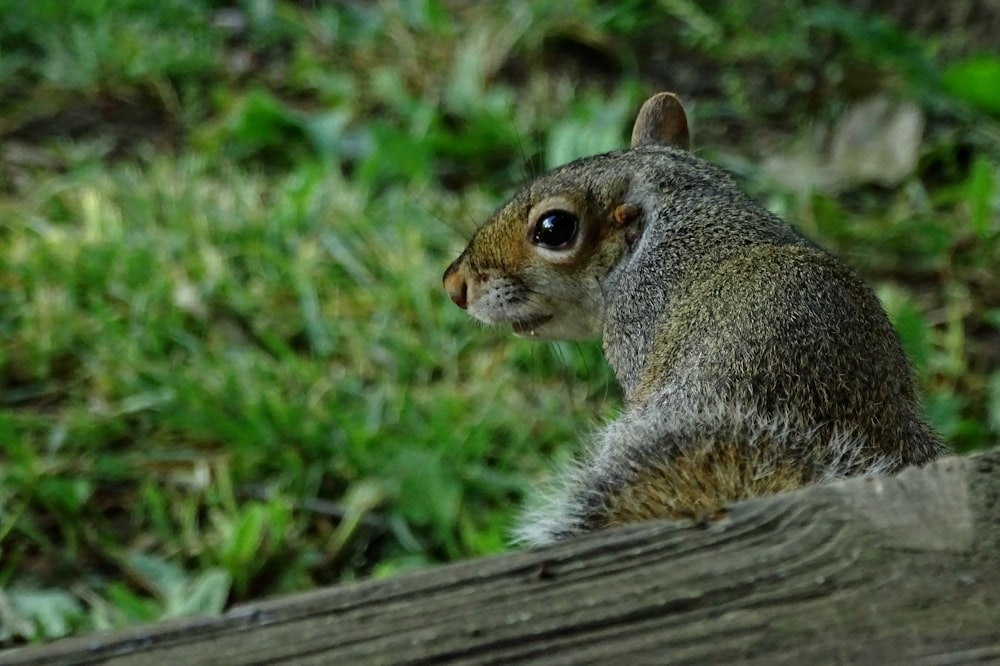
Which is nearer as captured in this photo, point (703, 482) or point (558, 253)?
point (703, 482)

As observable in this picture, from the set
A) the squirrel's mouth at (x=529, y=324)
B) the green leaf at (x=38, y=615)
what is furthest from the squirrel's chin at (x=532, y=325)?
the green leaf at (x=38, y=615)

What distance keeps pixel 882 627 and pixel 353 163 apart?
2.52 m

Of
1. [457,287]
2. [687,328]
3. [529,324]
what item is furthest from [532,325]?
[687,328]

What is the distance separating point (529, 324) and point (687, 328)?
0.29m

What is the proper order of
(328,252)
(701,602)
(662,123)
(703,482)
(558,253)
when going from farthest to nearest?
1. (328,252)
2. (662,123)
3. (558,253)
4. (703,482)
5. (701,602)

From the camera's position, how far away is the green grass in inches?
76.9

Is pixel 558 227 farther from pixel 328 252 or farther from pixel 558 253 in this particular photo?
pixel 328 252

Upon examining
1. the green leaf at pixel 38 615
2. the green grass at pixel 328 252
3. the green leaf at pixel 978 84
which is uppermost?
the green leaf at pixel 978 84

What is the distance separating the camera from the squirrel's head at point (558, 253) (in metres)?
1.49

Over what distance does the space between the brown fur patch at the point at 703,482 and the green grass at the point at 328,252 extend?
2.91 ft

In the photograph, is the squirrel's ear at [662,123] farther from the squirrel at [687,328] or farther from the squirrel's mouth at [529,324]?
the squirrel's mouth at [529,324]

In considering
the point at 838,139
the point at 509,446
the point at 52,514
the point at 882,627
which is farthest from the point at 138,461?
the point at 838,139

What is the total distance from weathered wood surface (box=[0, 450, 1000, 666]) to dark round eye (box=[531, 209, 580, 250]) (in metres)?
0.80

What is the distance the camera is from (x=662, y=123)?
5.59 feet
